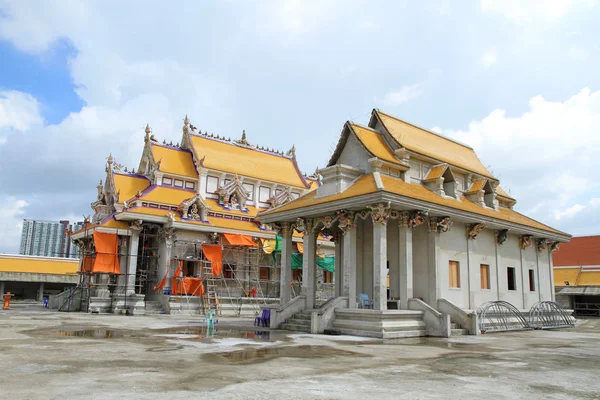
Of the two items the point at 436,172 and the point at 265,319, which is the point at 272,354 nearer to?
the point at 265,319

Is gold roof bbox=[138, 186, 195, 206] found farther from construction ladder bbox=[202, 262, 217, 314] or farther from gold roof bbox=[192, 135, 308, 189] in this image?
construction ladder bbox=[202, 262, 217, 314]

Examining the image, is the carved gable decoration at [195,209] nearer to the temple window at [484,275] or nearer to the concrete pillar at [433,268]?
the concrete pillar at [433,268]

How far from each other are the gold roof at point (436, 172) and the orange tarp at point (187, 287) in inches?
615

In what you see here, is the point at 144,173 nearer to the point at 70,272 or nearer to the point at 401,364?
the point at 70,272

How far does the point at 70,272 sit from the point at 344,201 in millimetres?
38864

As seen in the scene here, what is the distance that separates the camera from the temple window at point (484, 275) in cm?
2147

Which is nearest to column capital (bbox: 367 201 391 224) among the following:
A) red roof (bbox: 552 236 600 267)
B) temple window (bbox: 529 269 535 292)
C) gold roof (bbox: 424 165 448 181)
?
gold roof (bbox: 424 165 448 181)

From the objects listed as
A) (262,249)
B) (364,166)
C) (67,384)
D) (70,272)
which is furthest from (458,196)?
(70,272)

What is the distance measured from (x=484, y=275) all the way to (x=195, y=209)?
722 inches

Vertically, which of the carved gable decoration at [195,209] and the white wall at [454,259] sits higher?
the carved gable decoration at [195,209]

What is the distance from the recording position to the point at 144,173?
119 feet

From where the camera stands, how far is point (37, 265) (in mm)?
47469

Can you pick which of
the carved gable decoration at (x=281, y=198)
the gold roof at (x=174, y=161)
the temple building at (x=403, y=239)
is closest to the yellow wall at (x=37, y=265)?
the gold roof at (x=174, y=161)

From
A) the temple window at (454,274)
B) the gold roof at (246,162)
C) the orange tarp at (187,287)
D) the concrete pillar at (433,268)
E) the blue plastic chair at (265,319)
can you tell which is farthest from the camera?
the gold roof at (246,162)
